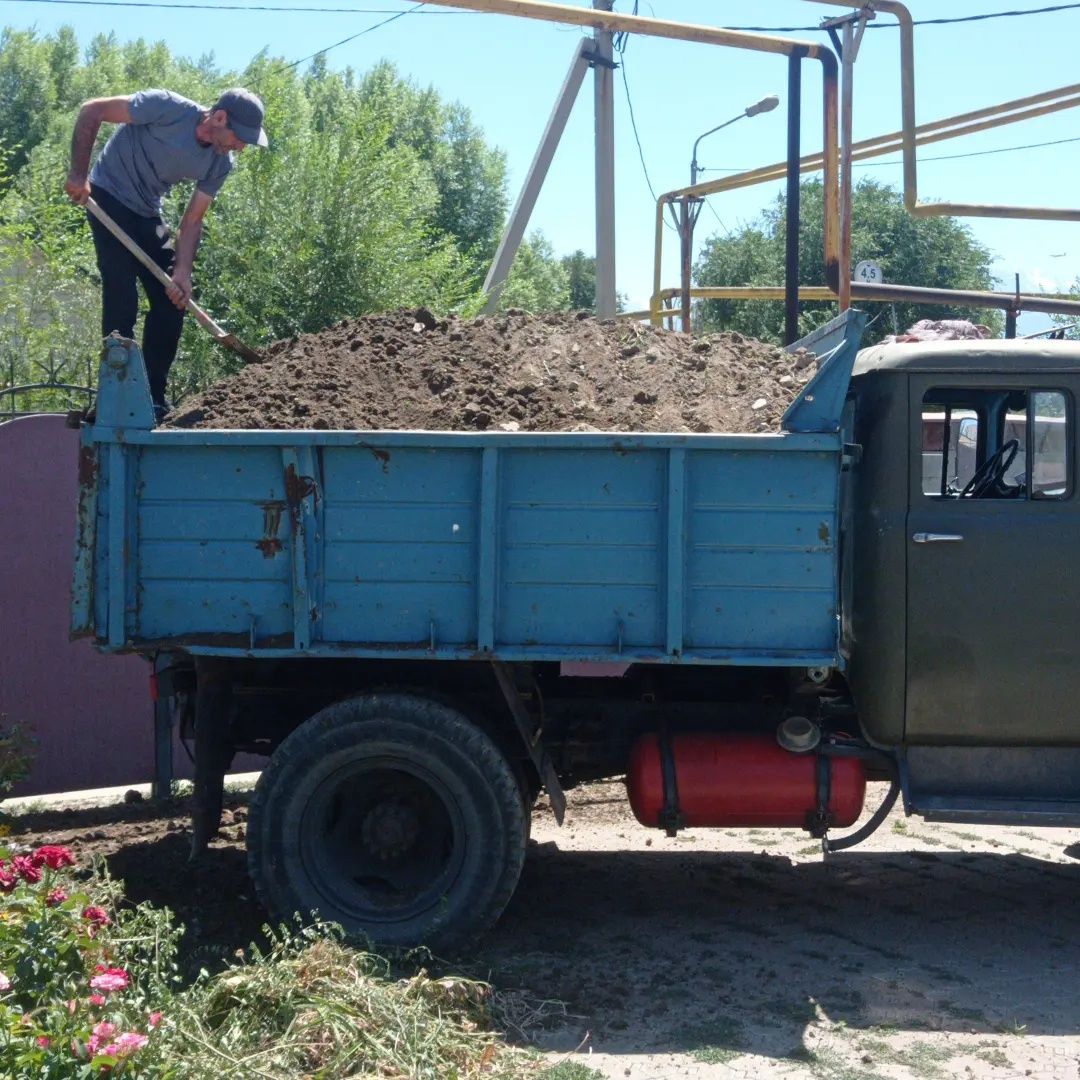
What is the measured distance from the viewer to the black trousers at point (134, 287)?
6270 mm

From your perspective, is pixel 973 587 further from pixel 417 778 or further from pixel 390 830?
pixel 390 830

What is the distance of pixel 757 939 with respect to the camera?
5.33 metres

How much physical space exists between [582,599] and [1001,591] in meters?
1.58

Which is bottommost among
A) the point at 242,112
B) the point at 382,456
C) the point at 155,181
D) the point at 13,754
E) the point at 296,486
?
the point at 13,754

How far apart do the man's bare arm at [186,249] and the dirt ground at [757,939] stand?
2629 millimetres

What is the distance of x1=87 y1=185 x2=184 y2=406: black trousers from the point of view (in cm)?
627

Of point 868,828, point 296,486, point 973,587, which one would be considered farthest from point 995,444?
point 296,486

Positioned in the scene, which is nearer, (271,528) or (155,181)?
(271,528)

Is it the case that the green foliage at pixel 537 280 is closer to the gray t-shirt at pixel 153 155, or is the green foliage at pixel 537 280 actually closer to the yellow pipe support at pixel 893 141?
the yellow pipe support at pixel 893 141

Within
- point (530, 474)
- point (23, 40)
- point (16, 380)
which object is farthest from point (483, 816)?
point (23, 40)

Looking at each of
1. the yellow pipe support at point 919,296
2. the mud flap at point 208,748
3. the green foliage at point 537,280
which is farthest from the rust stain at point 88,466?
the green foliage at point 537,280

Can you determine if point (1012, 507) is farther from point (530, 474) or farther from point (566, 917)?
point (566, 917)

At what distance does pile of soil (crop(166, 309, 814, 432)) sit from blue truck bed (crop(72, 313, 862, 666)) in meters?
0.32

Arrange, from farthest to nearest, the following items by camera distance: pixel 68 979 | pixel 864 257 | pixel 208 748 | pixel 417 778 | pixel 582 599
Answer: pixel 864 257 → pixel 208 748 → pixel 417 778 → pixel 582 599 → pixel 68 979
